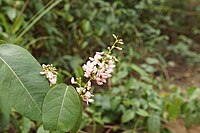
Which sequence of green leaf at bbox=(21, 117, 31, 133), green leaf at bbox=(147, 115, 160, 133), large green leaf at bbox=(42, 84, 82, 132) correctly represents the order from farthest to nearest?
green leaf at bbox=(147, 115, 160, 133) → green leaf at bbox=(21, 117, 31, 133) → large green leaf at bbox=(42, 84, 82, 132)

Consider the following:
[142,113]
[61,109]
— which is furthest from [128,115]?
[61,109]

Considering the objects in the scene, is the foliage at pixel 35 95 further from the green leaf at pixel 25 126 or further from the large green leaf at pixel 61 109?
the green leaf at pixel 25 126

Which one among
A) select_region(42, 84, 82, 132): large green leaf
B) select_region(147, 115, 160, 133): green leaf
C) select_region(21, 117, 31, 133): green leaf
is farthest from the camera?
select_region(147, 115, 160, 133): green leaf

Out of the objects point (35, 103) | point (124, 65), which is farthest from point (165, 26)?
point (35, 103)

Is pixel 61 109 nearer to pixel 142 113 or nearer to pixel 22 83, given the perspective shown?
pixel 22 83

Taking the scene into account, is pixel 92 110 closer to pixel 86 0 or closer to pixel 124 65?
pixel 124 65

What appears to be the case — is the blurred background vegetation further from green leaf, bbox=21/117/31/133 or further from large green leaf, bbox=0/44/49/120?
large green leaf, bbox=0/44/49/120

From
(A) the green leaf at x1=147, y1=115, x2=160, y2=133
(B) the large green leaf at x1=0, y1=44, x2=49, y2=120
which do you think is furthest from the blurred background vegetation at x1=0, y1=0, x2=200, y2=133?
(B) the large green leaf at x1=0, y1=44, x2=49, y2=120
